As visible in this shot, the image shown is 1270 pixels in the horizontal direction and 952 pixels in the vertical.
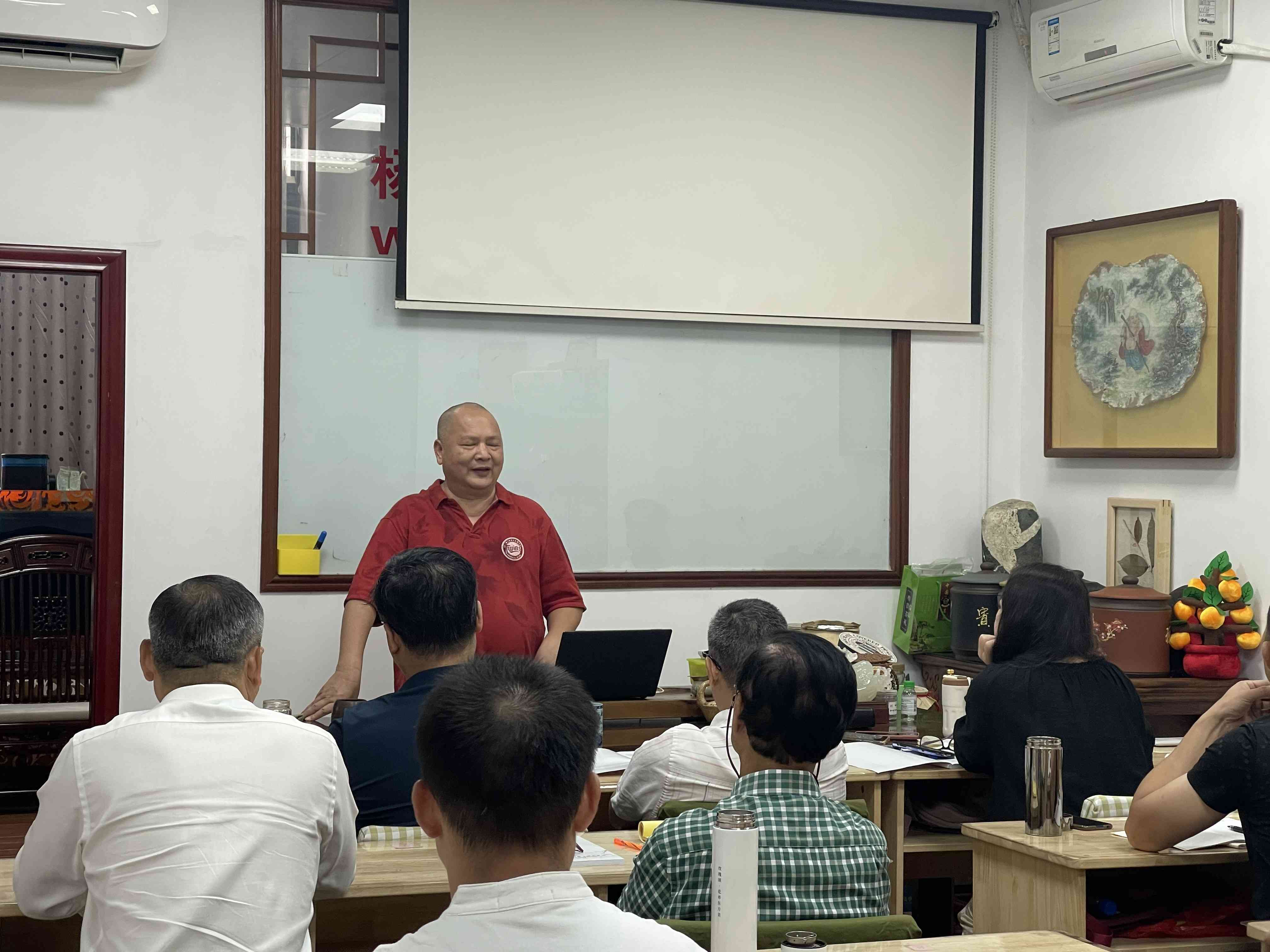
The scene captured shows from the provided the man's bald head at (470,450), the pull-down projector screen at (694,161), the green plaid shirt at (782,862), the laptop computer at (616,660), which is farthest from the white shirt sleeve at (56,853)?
the pull-down projector screen at (694,161)

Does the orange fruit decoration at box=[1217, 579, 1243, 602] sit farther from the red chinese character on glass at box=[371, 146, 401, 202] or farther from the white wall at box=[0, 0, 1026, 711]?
the red chinese character on glass at box=[371, 146, 401, 202]

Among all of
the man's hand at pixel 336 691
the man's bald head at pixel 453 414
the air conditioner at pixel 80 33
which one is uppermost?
the air conditioner at pixel 80 33

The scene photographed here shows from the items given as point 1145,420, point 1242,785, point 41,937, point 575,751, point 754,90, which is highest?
point 754,90

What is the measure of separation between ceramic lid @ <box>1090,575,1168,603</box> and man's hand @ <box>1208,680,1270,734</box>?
1543 mm

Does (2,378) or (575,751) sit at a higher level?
(2,378)

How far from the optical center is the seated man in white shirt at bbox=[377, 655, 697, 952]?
1.24 meters

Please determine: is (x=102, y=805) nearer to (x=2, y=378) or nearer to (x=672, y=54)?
(x=672, y=54)

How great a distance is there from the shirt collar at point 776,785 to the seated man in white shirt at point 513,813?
0.70m

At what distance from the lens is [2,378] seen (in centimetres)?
732

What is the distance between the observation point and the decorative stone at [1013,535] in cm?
500

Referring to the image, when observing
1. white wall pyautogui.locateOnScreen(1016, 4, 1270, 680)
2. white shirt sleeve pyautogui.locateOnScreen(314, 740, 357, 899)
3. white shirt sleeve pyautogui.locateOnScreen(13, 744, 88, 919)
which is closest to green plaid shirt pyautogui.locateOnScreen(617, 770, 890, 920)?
white shirt sleeve pyautogui.locateOnScreen(314, 740, 357, 899)

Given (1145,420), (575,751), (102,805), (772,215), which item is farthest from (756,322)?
(575,751)

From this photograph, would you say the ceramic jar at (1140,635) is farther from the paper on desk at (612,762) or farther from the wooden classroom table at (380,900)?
the wooden classroom table at (380,900)

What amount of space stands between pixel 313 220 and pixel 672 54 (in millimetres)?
1412
